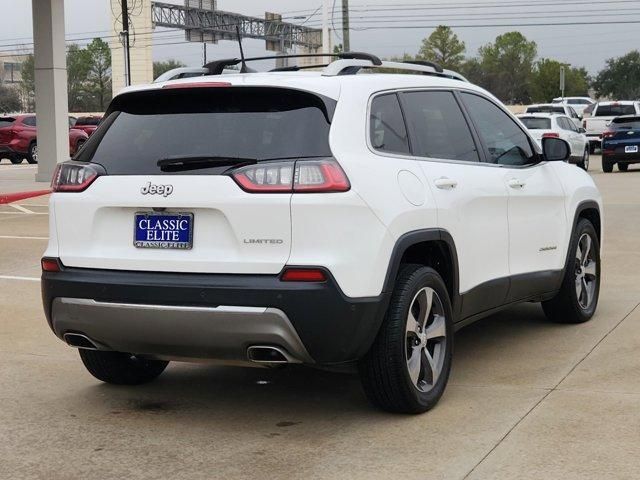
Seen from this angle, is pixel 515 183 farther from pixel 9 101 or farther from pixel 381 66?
pixel 9 101

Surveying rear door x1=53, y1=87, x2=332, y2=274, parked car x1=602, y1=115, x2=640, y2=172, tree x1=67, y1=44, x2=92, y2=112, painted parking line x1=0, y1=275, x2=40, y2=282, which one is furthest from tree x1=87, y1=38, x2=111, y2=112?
rear door x1=53, y1=87, x2=332, y2=274

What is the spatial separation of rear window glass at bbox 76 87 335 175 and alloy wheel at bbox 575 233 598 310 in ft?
10.2

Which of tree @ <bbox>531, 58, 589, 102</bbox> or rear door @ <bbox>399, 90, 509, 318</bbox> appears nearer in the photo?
rear door @ <bbox>399, 90, 509, 318</bbox>

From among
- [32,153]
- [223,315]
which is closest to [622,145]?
[32,153]

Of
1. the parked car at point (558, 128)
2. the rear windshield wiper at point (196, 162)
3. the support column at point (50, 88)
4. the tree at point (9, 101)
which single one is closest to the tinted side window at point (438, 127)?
the rear windshield wiper at point (196, 162)

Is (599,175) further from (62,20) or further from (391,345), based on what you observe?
(391,345)

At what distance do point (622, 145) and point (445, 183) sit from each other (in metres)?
23.2

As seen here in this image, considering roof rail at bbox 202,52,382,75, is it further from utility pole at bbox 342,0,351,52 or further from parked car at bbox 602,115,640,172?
utility pole at bbox 342,0,351,52

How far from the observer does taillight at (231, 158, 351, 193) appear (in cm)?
482

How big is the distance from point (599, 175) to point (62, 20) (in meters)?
14.1

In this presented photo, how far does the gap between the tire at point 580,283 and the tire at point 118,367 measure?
114 inches

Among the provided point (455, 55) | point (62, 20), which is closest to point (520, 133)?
point (62, 20)

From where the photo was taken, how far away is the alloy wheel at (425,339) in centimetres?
530

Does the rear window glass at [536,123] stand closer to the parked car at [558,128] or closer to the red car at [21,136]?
the parked car at [558,128]
